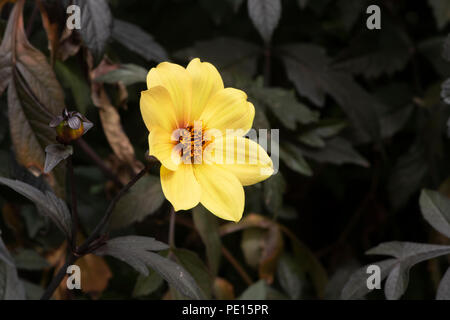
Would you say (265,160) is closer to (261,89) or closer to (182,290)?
(182,290)

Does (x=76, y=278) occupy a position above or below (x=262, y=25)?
below

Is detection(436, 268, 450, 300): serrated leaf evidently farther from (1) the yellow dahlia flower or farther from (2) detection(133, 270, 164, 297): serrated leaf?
(2) detection(133, 270, 164, 297): serrated leaf

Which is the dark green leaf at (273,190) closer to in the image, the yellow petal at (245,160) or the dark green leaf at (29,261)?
the yellow petal at (245,160)

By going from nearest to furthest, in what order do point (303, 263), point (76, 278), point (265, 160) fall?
point (265, 160)
point (76, 278)
point (303, 263)

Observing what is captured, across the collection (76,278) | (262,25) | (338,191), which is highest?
(262,25)

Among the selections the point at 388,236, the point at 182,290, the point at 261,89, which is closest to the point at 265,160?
the point at 182,290

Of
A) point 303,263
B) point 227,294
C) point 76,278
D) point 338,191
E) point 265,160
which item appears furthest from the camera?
point 338,191

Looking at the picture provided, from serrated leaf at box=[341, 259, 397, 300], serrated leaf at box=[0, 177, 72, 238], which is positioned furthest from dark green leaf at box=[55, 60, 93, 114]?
serrated leaf at box=[341, 259, 397, 300]
